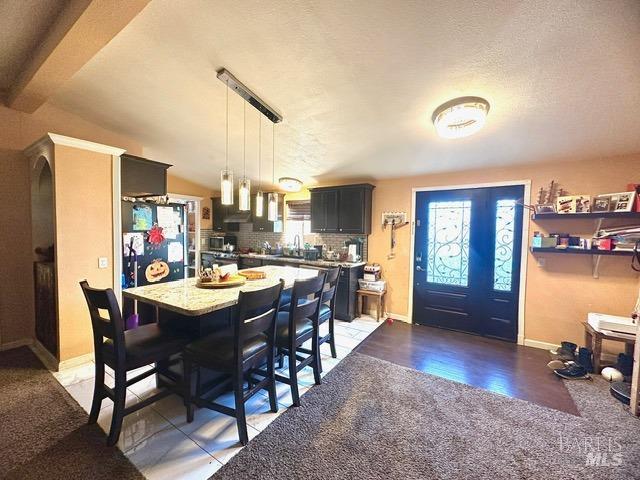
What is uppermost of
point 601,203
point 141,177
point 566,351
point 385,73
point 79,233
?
point 385,73

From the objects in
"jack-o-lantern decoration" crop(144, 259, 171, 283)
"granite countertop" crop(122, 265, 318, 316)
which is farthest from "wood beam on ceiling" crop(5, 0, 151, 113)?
"jack-o-lantern decoration" crop(144, 259, 171, 283)

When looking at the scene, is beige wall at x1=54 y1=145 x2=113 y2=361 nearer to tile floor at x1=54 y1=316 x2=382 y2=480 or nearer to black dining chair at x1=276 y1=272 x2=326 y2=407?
tile floor at x1=54 y1=316 x2=382 y2=480

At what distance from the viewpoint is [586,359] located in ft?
8.88

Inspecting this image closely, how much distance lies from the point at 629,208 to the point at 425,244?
6.85ft

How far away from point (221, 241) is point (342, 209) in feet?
10.1

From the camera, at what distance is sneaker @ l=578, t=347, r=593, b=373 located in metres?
2.69

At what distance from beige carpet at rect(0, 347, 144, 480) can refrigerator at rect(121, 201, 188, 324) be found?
2.86ft

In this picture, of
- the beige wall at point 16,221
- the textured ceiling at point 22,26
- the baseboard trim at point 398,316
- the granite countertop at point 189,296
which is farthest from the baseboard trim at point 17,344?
the baseboard trim at point 398,316

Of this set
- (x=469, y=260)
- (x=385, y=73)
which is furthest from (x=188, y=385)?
(x=469, y=260)

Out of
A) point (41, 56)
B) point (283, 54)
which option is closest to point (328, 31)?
point (283, 54)

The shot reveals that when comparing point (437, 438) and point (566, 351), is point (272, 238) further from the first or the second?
point (566, 351)

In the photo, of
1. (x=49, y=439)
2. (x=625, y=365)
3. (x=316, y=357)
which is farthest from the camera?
(x=625, y=365)

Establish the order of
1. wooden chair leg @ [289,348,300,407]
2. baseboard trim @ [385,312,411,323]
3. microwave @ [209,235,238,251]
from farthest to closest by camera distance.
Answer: microwave @ [209,235,238,251] → baseboard trim @ [385,312,411,323] → wooden chair leg @ [289,348,300,407]

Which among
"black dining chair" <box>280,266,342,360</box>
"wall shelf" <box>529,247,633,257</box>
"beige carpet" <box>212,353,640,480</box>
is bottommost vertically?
"beige carpet" <box>212,353,640,480</box>
